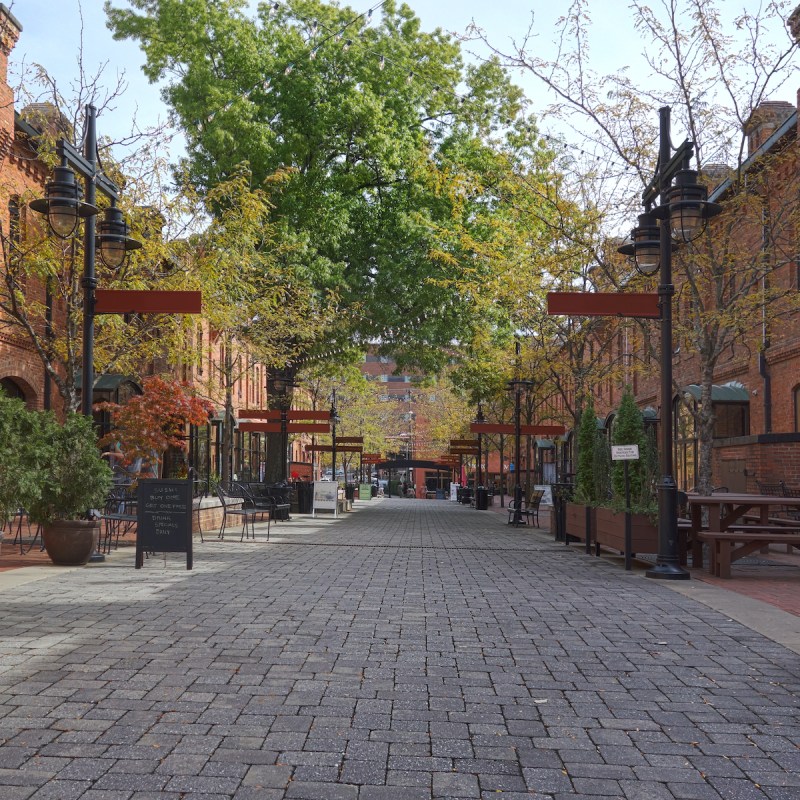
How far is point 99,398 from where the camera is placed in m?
23.7

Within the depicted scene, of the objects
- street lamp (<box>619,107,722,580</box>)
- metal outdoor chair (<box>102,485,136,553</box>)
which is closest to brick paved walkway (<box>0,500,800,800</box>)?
street lamp (<box>619,107,722,580</box>)

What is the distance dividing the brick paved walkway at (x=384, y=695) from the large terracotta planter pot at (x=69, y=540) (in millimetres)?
1475

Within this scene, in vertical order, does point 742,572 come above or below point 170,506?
→ below

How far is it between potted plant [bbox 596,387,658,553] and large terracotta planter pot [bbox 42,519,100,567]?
23.4 feet

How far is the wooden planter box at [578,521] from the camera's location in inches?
563

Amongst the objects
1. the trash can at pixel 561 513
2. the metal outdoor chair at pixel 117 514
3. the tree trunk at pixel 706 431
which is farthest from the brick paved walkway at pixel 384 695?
the trash can at pixel 561 513

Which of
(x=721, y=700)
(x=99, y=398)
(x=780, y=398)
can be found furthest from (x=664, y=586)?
(x=99, y=398)

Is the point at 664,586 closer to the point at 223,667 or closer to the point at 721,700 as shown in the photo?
the point at 721,700

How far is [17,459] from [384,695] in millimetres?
6966

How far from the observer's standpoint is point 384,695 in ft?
16.6

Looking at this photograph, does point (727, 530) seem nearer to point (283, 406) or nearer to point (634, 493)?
point (634, 493)

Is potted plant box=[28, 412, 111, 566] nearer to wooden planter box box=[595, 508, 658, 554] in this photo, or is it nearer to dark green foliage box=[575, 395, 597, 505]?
wooden planter box box=[595, 508, 658, 554]

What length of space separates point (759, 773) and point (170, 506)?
8342 millimetres

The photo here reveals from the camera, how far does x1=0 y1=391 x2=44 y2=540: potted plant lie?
33.3ft
